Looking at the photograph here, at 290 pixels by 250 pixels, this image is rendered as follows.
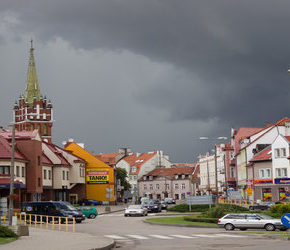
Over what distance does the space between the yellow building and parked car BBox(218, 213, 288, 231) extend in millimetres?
65273

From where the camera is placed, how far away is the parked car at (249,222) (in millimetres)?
33500

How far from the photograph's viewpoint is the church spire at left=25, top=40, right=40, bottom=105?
165225 mm

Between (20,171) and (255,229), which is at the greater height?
(20,171)

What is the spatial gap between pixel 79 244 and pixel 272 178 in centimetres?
5682

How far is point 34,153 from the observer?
2827 inches

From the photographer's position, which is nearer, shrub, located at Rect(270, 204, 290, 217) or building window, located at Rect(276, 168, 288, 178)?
shrub, located at Rect(270, 204, 290, 217)

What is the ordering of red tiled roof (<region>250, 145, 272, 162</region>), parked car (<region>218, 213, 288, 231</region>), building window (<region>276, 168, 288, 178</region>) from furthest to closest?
red tiled roof (<region>250, 145, 272, 162</region>) < building window (<region>276, 168, 288, 178</region>) < parked car (<region>218, 213, 288, 231</region>)

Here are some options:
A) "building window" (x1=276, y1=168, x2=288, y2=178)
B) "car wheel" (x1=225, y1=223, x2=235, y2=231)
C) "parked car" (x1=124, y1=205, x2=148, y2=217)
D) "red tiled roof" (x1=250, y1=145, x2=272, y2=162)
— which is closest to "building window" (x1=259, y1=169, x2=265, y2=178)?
"red tiled roof" (x1=250, y1=145, x2=272, y2=162)

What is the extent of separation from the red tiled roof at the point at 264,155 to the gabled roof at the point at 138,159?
7396 centimetres

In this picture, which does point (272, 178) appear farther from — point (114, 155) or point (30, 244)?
point (114, 155)

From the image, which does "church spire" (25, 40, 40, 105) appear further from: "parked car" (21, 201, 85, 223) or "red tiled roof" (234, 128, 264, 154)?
"parked car" (21, 201, 85, 223)

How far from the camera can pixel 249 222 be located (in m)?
34.0

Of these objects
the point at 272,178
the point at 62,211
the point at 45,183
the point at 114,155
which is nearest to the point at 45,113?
the point at 114,155

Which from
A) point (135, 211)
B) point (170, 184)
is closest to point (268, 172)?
point (135, 211)
